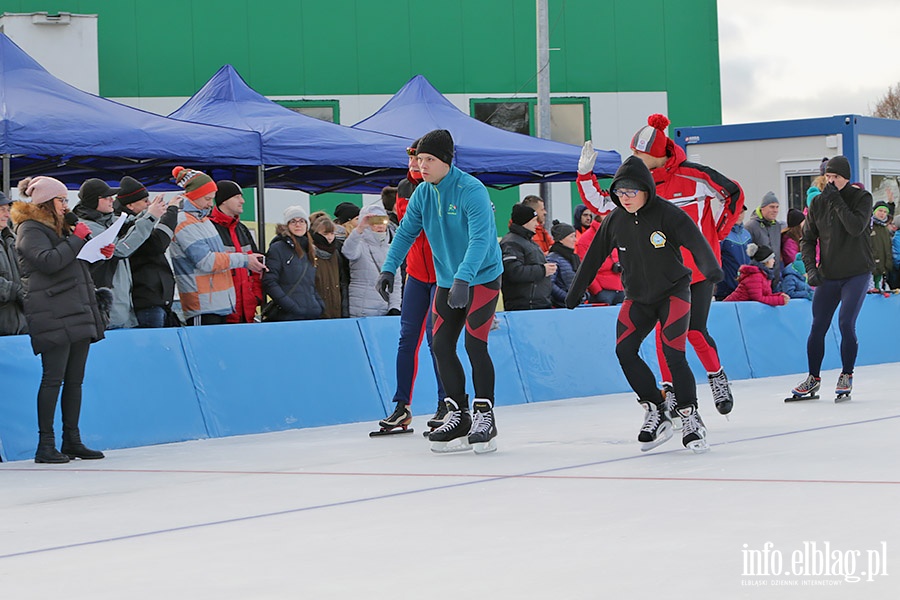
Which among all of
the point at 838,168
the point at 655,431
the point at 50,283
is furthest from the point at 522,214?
the point at 50,283

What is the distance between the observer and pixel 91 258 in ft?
27.6

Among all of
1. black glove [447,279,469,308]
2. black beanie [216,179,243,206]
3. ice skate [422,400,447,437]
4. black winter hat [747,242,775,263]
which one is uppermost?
black beanie [216,179,243,206]

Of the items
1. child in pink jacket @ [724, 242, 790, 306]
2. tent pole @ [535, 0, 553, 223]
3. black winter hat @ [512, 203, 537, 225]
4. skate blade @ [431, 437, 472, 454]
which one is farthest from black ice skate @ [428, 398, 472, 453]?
tent pole @ [535, 0, 553, 223]

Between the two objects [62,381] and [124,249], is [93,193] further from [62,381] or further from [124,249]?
[62,381]

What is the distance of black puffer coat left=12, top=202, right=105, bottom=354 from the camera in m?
8.36

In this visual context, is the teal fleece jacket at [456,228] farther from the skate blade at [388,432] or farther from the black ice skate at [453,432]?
the skate blade at [388,432]

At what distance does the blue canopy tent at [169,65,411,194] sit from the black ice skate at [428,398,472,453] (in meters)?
5.52

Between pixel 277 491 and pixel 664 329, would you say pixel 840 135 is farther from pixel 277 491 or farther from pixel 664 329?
pixel 277 491

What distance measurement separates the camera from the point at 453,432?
8.26 meters

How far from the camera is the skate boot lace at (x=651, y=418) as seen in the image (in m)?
7.86

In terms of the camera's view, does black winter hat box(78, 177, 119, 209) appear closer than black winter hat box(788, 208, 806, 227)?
Yes

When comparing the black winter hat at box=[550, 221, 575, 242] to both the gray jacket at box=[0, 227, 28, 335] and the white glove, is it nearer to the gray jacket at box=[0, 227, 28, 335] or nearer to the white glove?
the white glove

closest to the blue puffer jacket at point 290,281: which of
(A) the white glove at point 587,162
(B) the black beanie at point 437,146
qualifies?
(A) the white glove at point 587,162

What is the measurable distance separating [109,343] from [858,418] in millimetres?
5240
